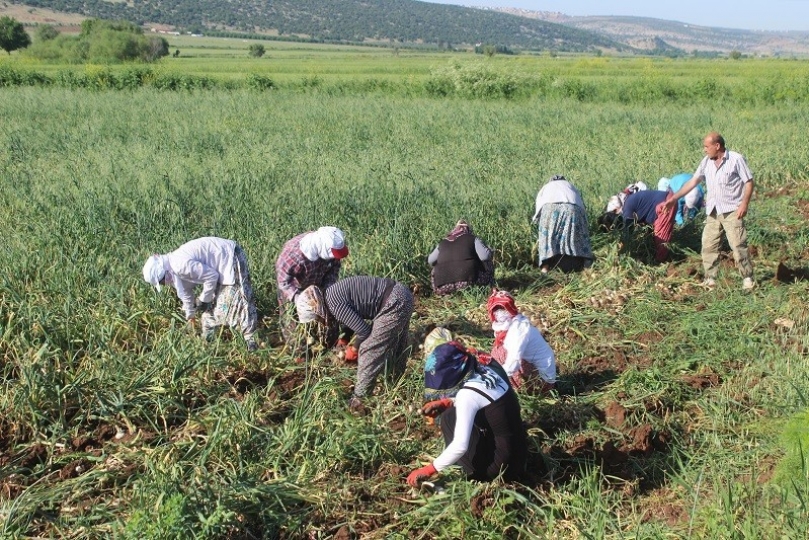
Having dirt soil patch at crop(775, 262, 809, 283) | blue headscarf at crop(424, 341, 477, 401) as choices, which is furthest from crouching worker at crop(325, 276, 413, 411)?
dirt soil patch at crop(775, 262, 809, 283)

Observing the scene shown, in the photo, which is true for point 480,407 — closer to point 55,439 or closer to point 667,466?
point 667,466

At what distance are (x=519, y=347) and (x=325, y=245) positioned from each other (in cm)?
147

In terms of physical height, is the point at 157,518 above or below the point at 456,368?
below

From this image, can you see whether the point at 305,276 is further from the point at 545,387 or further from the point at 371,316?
the point at 545,387

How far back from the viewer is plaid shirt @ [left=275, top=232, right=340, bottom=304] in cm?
513

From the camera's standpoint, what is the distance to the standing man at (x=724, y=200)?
641 centimetres

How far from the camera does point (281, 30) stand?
162m

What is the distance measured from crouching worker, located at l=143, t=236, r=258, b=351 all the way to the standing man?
164 inches

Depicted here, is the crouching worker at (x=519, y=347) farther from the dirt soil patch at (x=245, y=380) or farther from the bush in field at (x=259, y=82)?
the bush in field at (x=259, y=82)

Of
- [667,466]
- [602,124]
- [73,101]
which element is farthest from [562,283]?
[73,101]

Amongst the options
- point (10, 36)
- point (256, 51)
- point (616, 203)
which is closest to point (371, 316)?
point (616, 203)

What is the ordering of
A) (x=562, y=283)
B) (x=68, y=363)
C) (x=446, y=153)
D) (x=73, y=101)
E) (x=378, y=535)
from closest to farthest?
1. (x=378, y=535)
2. (x=68, y=363)
3. (x=562, y=283)
4. (x=446, y=153)
5. (x=73, y=101)

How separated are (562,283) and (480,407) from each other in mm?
3505

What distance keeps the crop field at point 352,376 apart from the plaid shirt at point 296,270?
439 millimetres
